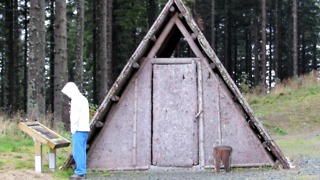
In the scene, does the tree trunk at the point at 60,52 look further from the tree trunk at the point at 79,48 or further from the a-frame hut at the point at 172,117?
the a-frame hut at the point at 172,117

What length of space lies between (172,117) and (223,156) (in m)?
1.58

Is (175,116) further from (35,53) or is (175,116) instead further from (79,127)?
(35,53)

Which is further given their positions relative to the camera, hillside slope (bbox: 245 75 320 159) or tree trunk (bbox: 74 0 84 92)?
tree trunk (bbox: 74 0 84 92)

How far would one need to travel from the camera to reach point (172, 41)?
44.0 feet

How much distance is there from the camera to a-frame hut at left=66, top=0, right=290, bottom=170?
1117 cm

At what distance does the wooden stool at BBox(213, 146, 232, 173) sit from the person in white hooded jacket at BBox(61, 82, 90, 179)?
2.81 meters

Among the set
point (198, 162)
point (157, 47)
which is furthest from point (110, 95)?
point (198, 162)

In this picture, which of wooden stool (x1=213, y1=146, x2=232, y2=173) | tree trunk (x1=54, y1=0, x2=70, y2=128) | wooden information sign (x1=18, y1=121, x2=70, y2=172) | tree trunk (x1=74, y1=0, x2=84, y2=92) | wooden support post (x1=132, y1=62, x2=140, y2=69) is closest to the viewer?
wooden information sign (x1=18, y1=121, x2=70, y2=172)

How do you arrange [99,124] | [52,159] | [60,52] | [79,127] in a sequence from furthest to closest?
[60,52] < [99,124] < [52,159] < [79,127]

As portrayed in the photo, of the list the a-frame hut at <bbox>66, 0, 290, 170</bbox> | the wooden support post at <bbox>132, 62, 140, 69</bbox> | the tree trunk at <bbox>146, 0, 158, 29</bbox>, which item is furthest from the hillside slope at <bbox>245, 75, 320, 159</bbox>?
the tree trunk at <bbox>146, 0, 158, 29</bbox>

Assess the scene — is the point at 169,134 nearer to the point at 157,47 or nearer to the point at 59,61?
the point at 157,47

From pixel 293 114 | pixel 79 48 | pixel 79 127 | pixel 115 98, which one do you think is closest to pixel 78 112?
pixel 79 127

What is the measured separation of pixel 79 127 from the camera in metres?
9.87

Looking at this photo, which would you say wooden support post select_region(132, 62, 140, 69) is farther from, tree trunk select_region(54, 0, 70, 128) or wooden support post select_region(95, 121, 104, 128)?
tree trunk select_region(54, 0, 70, 128)
